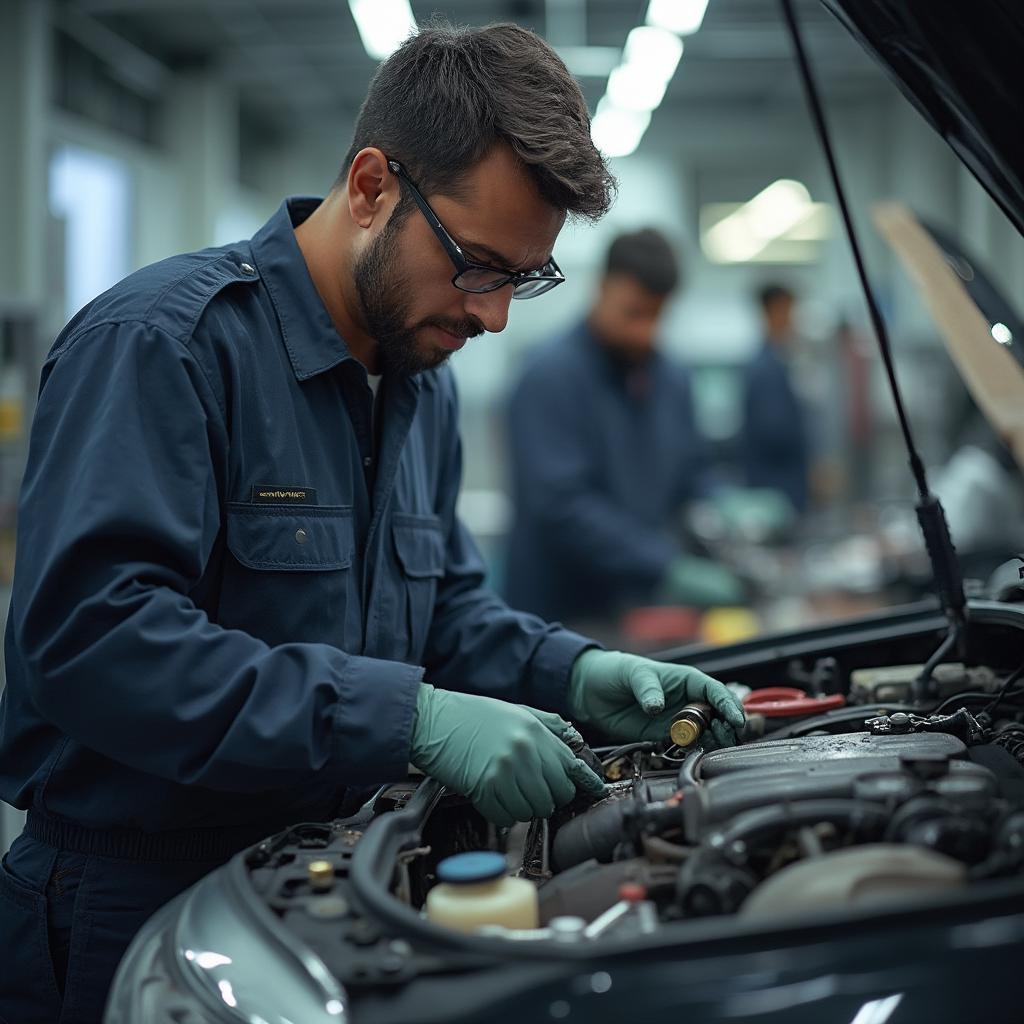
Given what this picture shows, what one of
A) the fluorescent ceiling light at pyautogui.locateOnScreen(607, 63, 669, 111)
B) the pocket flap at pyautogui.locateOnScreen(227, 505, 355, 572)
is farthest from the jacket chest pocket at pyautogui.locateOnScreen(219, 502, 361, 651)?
the fluorescent ceiling light at pyautogui.locateOnScreen(607, 63, 669, 111)

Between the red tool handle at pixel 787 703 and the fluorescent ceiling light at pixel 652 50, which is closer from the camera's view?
the red tool handle at pixel 787 703

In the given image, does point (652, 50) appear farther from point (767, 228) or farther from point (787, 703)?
point (787, 703)

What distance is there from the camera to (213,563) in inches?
51.3

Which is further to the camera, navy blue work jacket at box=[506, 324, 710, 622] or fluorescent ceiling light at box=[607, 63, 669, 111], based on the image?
fluorescent ceiling light at box=[607, 63, 669, 111]

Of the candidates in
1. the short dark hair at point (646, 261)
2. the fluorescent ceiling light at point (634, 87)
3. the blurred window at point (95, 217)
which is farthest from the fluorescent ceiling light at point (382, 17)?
the blurred window at point (95, 217)

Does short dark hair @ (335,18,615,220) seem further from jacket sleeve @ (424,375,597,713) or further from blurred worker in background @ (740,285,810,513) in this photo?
blurred worker in background @ (740,285,810,513)

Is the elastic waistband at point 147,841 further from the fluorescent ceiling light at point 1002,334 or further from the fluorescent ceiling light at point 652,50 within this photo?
the fluorescent ceiling light at point 652,50

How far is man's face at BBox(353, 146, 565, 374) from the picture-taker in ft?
4.42

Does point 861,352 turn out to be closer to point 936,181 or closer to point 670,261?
point 936,181

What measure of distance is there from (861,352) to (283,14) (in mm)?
4290

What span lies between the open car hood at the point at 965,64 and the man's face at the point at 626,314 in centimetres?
219

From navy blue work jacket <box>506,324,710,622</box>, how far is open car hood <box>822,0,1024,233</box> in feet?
7.46

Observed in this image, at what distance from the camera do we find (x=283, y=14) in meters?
7.05

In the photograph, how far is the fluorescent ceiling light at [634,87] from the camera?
6247 millimetres
